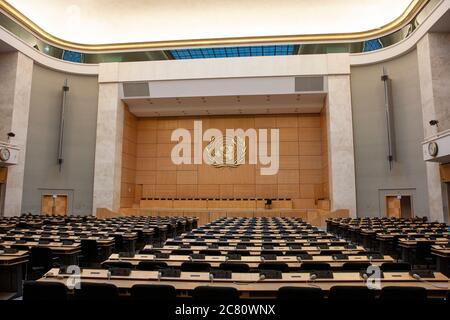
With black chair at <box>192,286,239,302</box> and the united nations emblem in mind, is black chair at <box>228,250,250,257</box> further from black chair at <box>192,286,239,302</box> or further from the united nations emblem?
the united nations emblem

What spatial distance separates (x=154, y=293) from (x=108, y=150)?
17.8 meters

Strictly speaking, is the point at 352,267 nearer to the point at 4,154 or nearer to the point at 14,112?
the point at 4,154

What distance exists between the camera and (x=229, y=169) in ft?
74.0

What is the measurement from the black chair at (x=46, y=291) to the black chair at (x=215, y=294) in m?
1.23

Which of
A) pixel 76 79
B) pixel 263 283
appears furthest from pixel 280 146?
pixel 263 283

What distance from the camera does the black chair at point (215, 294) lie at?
116 inches

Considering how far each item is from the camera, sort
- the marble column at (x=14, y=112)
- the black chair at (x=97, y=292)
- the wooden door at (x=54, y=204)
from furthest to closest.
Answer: the wooden door at (x=54, y=204) < the marble column at (x=14, y=112) < the black chair at (x=97, y=292)

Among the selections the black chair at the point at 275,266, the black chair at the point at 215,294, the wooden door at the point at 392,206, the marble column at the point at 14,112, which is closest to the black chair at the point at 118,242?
the black chair at the point at 275,266

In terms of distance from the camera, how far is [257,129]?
22719mm

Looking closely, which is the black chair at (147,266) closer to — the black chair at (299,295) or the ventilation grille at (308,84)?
A: the black chair at (299,295)

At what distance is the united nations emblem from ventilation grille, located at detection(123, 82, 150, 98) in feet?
17.8

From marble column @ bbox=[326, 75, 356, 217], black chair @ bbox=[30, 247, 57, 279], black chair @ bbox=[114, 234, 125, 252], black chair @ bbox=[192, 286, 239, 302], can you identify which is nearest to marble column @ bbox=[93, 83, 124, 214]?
black chair @ bbox=[114, 234, 125, 252]

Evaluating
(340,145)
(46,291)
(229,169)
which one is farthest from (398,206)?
(46,291)

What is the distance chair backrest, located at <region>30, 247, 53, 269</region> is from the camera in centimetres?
602
